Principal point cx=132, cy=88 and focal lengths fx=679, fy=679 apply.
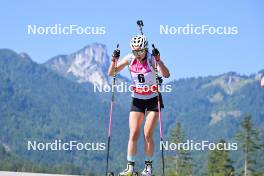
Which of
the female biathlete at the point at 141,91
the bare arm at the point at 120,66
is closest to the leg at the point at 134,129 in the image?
the female biathlete at the point at 141,91

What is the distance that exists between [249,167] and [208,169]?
1119 centimetres

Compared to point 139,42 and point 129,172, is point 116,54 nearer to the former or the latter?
point 139,42

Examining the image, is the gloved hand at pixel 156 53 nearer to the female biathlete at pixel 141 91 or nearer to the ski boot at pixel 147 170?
the female biathlete at pixel 141 91

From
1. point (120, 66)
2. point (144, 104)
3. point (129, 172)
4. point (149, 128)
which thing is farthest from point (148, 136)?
point (120, 66)

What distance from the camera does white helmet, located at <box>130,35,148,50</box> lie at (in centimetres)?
1129

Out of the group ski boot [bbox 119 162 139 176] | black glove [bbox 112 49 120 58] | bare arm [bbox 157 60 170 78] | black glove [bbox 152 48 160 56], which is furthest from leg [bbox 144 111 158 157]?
black glove [bbox 112 49 120 58]

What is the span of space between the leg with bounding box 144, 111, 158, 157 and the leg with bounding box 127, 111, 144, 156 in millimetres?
126

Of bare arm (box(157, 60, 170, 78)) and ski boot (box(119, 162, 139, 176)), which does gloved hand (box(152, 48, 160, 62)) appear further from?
ski boot (box(119, 162, 139, 176))

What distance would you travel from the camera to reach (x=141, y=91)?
1165cm

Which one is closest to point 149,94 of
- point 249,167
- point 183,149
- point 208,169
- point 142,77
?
point 142,77

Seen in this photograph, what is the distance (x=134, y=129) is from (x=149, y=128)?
25cm

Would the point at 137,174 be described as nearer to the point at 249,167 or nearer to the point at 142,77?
the point at 142,77

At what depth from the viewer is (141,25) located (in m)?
12.2

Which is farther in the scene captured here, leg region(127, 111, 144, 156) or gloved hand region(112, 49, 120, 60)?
gloved hand region(112, 49, 120, 60)
